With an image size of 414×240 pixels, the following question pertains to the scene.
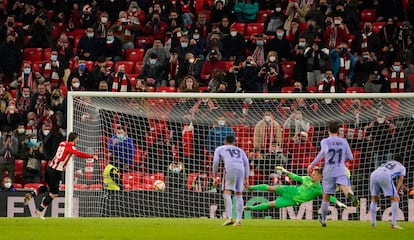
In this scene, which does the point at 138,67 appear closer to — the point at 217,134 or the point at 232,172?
the point at 217,134

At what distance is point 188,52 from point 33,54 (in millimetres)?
5097

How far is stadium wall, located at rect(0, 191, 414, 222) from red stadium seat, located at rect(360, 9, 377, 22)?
820 cm

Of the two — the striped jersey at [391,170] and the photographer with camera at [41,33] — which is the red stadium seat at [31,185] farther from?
the striped jersey at [391,170]

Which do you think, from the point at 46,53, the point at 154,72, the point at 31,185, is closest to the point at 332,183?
the point at 31,185

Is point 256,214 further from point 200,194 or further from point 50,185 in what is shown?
point 50,185

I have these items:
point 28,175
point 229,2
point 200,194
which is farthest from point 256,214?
point 229,2

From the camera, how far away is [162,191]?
25031mm

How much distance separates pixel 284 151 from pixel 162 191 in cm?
266

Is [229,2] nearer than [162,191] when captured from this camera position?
No

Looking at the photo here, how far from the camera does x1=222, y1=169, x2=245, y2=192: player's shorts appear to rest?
66.3ft

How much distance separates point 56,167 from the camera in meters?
23.0

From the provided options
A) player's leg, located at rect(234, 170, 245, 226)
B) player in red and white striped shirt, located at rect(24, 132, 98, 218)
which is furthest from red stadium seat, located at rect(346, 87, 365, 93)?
player's leg, located at rect(234, 170, 245, 226)

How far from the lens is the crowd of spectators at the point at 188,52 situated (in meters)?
29.1

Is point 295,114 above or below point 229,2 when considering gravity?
below
